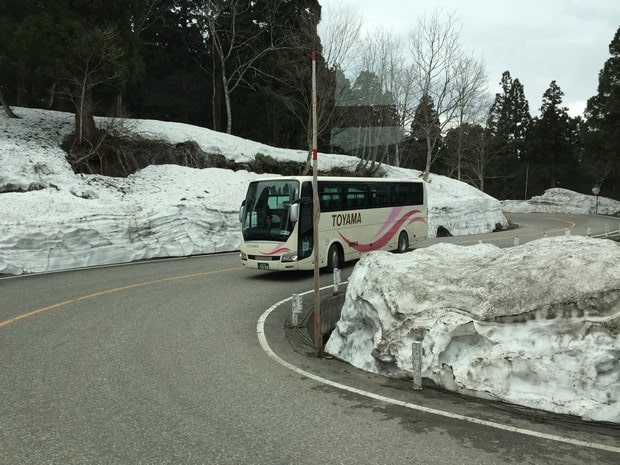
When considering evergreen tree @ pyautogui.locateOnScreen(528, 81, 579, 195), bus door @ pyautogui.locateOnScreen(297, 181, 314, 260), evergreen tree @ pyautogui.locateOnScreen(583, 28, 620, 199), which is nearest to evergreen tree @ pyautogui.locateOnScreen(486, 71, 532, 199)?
evergreen tree @ pyautogui.locateOnScreen(528, 81, 579, 195)

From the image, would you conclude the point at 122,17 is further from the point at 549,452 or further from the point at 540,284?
the point at 549,452

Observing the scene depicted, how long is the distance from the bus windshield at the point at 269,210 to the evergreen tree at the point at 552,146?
7062 centimetres

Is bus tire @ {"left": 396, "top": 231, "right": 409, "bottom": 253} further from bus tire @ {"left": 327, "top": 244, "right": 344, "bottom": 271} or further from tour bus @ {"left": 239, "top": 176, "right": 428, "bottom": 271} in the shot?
bus tire @ {"left": 327, "top": 244, "right": 344, "bottom": 271}

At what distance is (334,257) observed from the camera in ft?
47.1

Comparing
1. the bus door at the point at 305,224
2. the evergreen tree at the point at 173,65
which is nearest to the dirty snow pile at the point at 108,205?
the bus door at the point at 305,224

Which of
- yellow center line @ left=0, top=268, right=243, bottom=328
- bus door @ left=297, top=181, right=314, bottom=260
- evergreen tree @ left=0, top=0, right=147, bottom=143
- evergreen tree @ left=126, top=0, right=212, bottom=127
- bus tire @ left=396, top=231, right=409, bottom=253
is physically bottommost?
yellow center line @ left=0, top=268, right=243, bottom=328

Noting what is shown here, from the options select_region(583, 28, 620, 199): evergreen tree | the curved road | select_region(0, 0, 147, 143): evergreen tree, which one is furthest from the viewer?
select_region(583, 28, 620, 199): evergreen tree

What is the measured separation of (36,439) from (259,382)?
2426 mm

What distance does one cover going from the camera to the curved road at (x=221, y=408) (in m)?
4.12

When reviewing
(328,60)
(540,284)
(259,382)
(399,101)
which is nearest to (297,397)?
(259,382)

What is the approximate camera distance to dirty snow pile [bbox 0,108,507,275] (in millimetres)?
14773

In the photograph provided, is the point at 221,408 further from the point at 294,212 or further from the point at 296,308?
the point at 294,212

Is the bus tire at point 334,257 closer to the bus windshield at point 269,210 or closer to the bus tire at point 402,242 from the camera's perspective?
the bus windshield at point 269,210

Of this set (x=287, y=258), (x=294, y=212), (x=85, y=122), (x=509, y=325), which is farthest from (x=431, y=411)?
(x=85, y=122)
